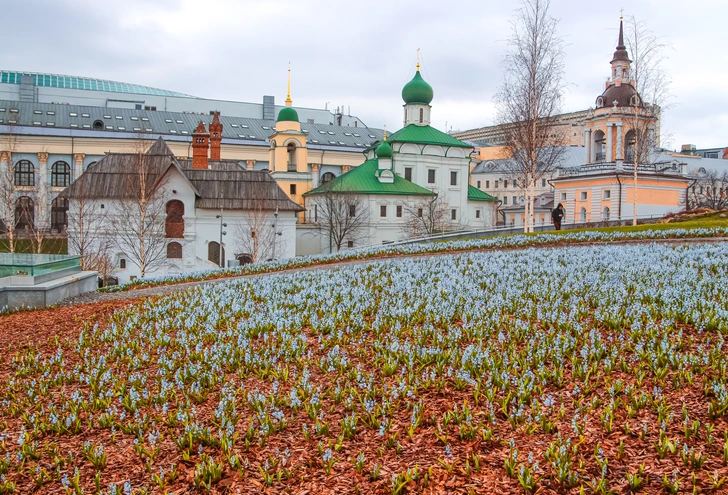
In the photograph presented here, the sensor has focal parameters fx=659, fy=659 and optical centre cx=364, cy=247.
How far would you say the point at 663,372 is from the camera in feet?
23.8

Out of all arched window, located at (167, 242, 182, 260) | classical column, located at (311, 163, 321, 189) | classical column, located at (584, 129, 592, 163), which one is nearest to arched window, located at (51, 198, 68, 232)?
arched window, located at (167, 242, 182, 260)

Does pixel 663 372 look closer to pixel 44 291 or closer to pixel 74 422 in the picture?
pixel 74 422

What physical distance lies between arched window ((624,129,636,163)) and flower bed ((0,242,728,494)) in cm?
4378

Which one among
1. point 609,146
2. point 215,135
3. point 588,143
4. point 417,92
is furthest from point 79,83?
point 609,146

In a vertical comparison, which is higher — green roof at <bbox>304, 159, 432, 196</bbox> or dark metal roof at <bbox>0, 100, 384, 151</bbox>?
dark metal roof at <bbox>0, 100, 384, 151</bbox>

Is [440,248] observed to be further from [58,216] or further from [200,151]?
[58,216]

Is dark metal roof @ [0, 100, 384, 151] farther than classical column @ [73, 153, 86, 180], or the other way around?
dark metal roof @ [0, 100, 384, 151]

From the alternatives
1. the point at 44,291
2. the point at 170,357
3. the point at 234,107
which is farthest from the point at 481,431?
the point at 234,107

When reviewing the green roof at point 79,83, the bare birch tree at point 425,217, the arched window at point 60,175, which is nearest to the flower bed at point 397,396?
the bare birch tree at point 425,217

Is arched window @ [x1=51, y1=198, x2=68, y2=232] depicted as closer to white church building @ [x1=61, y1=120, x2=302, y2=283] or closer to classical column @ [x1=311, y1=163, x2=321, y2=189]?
white church building @ [x1=61, y1=120, x2=302, y2=283]

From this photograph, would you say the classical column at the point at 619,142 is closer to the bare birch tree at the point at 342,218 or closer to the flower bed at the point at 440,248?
the bare birch tree at the point at 342,218

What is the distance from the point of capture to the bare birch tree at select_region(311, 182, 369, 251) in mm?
56188

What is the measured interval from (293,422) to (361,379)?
1.14 meters

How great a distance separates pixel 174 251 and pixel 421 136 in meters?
27.4
